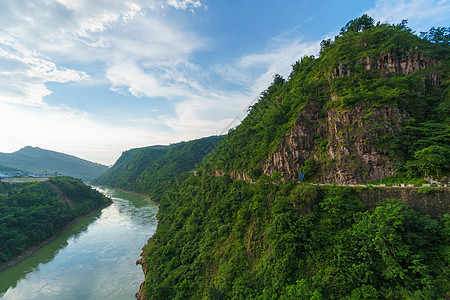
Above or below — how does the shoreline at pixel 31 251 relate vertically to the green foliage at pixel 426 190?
below

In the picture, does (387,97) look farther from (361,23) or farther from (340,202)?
(361,23)

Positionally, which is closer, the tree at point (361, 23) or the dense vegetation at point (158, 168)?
the tree at point (361, 23)

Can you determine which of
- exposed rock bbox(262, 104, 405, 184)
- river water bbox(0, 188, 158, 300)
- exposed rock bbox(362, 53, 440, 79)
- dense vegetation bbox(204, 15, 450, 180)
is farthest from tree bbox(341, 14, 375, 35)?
river water bbox(0, 188, 158, 300)

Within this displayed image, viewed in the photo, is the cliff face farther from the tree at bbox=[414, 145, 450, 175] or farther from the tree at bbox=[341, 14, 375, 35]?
the tree at bbox=[341, 14, 375, 35]

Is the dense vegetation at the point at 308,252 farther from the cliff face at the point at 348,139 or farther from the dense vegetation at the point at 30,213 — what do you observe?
the dense vegetation at the point at 30,213

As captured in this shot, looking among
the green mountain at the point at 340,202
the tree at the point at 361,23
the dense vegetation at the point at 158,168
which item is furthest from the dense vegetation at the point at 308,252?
the dense vegetation at the point at 158,168

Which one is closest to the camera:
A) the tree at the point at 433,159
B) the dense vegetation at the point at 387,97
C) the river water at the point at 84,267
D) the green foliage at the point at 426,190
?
the green foliage at the point at 426,190
